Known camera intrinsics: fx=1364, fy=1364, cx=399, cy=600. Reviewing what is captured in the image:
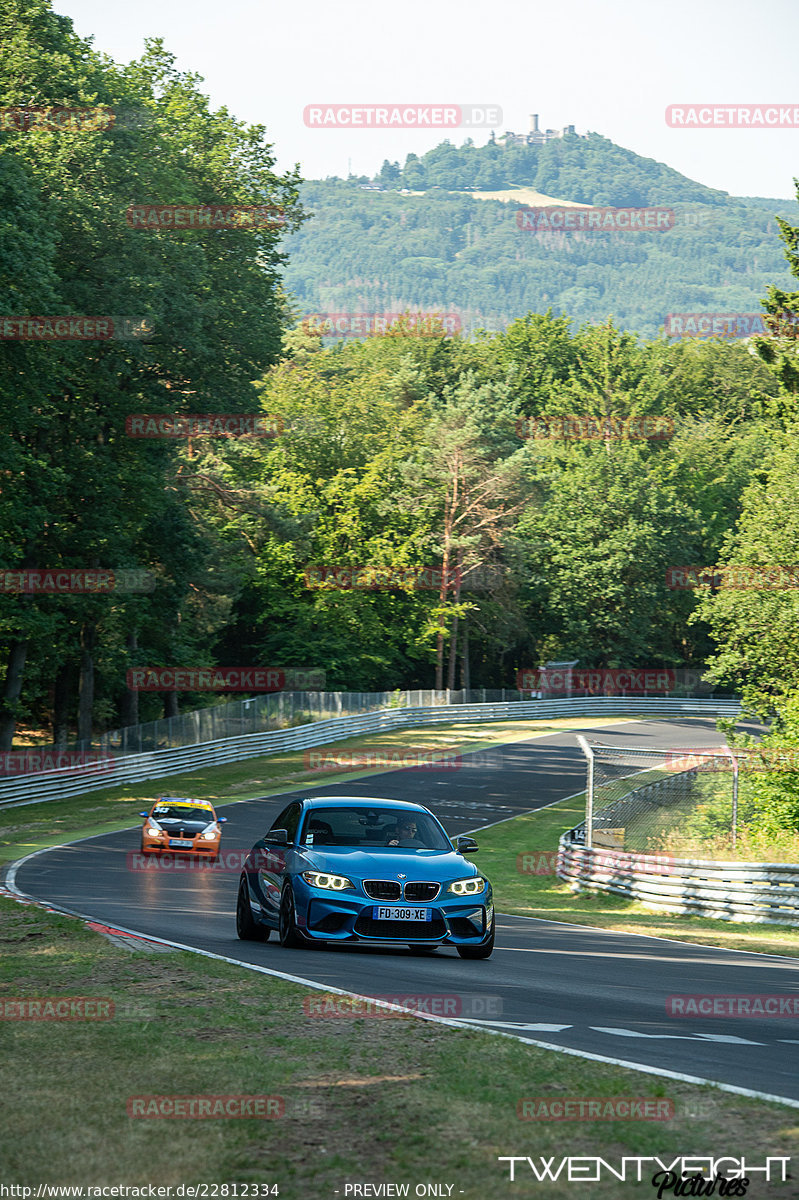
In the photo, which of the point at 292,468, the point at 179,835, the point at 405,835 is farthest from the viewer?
the point at 292,468

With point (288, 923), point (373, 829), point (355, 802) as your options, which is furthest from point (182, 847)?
point (288, 923)

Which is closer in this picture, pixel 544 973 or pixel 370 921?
pixel 544 973

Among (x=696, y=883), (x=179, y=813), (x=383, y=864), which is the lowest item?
(x=179, y=813)

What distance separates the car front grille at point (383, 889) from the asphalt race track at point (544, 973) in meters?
0.56

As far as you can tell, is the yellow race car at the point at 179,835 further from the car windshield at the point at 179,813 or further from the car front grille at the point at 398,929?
the car front grille at the point at 398,929

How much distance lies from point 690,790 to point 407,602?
44543 mm

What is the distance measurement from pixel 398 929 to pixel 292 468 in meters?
67.2

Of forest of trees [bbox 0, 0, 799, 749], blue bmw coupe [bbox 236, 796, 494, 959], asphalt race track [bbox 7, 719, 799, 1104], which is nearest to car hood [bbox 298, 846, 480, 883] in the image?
blue bmw coupe [bbox 236, 796, 494, 959]

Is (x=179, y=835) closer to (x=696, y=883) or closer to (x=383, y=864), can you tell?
(x=696, y=883)

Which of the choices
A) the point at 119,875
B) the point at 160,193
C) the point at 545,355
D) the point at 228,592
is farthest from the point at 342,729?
the point at 545,355

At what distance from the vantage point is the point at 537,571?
89062mm

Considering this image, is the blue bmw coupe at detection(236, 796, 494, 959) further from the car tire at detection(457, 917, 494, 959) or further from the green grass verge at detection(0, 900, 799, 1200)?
the green grass verge at detection(0, 900, 799, 1200)

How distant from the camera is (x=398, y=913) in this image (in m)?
11.9

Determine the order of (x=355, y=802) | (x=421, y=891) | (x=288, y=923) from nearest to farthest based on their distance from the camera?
(x=421, y=891) → (x=288, y=923) → (x=355, y=802)
